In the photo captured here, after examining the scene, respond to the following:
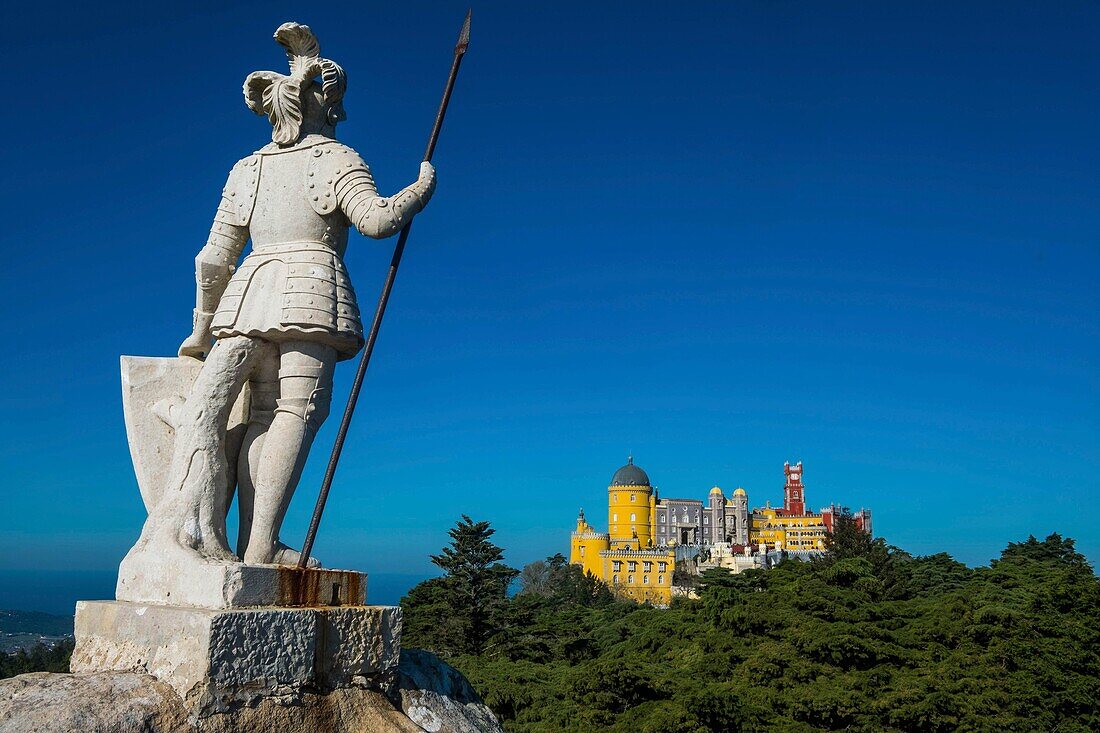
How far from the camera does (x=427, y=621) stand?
25031 millimetres

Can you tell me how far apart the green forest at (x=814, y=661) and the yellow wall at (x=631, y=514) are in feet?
184

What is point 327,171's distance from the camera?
15.0 ft

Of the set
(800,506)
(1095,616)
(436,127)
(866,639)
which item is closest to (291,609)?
(436,127)

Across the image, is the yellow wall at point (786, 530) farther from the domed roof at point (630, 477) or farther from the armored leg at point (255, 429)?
the armored leg at point (255, 429)

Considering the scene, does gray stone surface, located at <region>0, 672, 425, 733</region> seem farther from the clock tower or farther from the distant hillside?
the clock tower

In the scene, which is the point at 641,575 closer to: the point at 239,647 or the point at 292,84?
the point at 292,84

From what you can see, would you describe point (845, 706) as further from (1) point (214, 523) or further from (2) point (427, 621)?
(2) point (427, 621)

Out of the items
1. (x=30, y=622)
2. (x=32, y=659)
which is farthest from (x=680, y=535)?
(x=32, y=659)

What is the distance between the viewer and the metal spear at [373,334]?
4.21 meters

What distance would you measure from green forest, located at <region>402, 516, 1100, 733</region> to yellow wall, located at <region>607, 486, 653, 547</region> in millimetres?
56042

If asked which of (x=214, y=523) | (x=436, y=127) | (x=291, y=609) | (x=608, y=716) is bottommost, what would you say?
(x=608, y=716)

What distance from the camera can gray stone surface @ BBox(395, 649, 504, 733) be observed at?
164 inches

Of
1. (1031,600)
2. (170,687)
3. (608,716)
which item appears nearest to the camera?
(170,687)

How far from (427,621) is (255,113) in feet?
72.0
